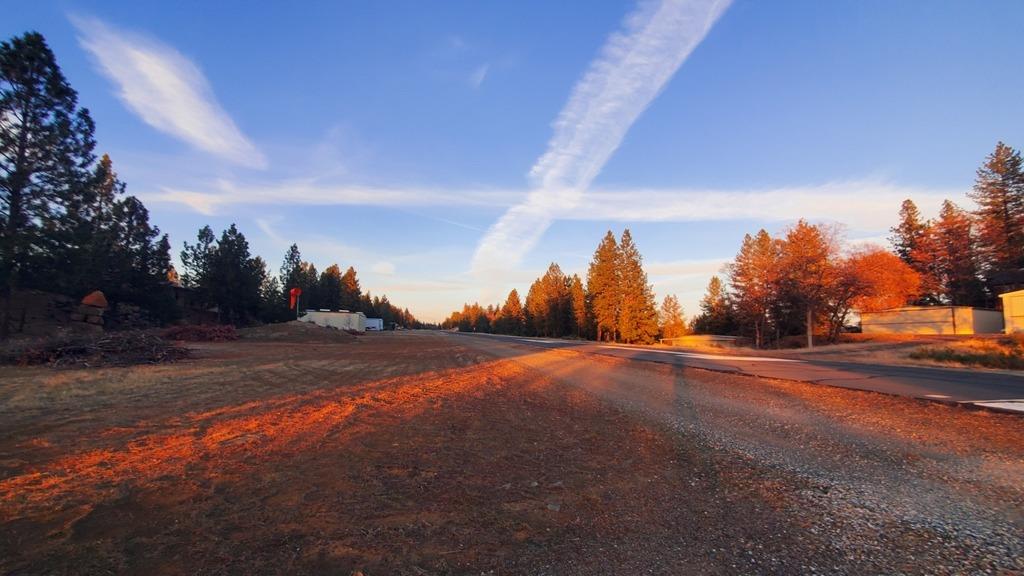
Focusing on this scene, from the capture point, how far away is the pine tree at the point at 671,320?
205 ft

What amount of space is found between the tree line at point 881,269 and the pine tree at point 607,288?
12686 millimetres

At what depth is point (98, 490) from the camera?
3906 mm

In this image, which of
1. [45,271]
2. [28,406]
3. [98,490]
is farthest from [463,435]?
[45,271]

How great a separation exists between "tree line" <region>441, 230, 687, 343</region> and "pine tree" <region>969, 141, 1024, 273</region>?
30.8 metres

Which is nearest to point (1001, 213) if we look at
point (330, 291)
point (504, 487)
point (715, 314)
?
point (715, 314)

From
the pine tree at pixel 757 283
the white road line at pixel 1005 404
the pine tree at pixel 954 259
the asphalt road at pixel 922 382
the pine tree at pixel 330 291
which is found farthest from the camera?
the pine tree at pixel 330 291

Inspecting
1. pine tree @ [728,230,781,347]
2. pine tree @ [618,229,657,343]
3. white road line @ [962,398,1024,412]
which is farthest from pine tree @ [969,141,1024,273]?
white road line @ [962,398,1024,412]

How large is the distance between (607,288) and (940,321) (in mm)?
29496

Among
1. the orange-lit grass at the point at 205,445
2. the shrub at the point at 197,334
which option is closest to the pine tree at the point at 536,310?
the shrub at the point at 197,334

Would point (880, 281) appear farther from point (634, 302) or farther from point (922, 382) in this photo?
point (922, 382)

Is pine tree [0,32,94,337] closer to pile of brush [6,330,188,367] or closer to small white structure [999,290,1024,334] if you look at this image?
pile of brush [6,330,188,367]

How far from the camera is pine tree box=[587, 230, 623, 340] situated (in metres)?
53.9

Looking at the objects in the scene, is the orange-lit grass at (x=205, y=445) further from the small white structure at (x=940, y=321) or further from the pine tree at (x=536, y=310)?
the pine tree at (x=536, y=310)

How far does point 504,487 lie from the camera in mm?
4180
